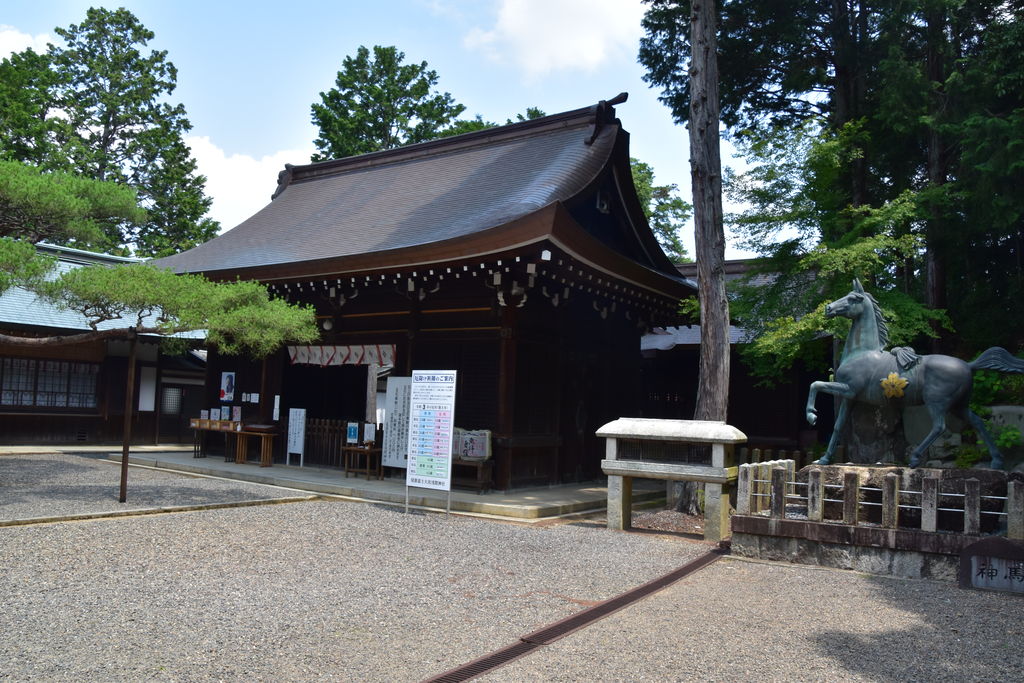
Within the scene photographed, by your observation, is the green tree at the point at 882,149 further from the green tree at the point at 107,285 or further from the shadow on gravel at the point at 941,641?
the green tree at the point at 107,285

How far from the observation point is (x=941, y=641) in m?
4.70

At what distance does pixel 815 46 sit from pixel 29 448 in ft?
62.6

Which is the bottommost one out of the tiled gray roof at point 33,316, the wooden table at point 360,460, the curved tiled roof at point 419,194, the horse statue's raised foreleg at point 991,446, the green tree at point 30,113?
the wooden table at point 360,460

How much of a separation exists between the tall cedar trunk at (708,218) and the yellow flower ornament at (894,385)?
101 inches

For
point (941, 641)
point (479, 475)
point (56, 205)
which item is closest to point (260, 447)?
point (479, 475)

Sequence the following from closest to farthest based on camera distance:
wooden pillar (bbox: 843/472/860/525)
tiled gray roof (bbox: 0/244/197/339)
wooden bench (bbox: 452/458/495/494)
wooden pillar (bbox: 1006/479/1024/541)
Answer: wooden pillar (bbox: 1006/479/1024/541), wooden pillar (bbox: 843/472/860/525), wooden bench (bbox: 452/458/495/494), tiled gray roof (bbox: 0/244/197/339)

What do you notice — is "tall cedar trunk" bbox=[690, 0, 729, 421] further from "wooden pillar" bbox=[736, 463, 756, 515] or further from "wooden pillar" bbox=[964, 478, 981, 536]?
"wooden pillar" bbox=[964, 478, 981, 536]

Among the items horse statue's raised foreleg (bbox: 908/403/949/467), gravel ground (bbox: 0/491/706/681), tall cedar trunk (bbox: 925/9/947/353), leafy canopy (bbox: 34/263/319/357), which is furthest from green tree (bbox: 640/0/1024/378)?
leafy canopy (bbox: 34/263/319/357)

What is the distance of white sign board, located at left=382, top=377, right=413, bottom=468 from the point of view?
37.3 ft

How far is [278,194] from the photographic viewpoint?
19047mm

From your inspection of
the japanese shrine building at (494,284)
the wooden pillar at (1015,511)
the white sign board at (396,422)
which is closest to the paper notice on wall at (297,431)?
the japanese shrine building at (494,284)

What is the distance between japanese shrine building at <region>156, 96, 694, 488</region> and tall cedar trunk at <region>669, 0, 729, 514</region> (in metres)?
1.47

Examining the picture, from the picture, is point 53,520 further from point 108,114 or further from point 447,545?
point 108,114

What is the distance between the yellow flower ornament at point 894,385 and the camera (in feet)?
24.8
